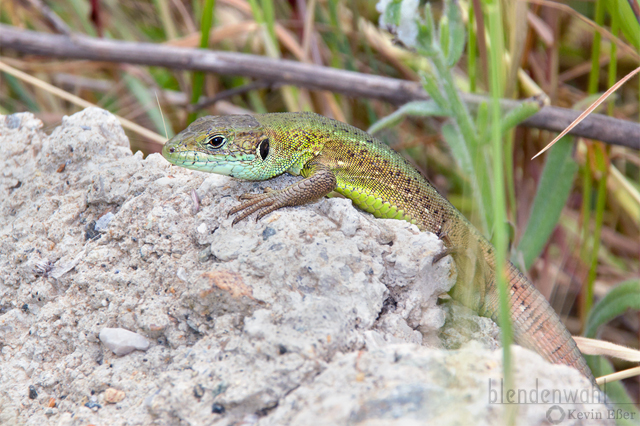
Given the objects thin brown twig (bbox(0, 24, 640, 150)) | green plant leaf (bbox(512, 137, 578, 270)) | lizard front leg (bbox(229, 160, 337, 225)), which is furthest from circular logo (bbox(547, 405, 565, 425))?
thin brown twig (bbox(0, 24, 640, 150))

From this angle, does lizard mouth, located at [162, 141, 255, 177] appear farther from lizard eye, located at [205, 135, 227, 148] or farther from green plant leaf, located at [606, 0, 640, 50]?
green plant leaf, located at [606, 0, 640, 50]

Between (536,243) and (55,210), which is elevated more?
(55,210)

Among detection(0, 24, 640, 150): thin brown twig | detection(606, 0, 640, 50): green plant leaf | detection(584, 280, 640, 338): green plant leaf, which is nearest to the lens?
detection(606, 0, 640, 50): green plant leaf

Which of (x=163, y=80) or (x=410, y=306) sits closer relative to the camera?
(x=410, y=306)

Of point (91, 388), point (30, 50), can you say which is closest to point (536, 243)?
point (91, 388)

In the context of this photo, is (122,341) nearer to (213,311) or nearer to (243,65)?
(213,311)

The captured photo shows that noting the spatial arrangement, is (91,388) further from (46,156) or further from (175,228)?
(46,156)

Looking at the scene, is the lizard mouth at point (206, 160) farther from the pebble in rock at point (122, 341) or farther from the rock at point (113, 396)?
the rock at point (113, 396)
